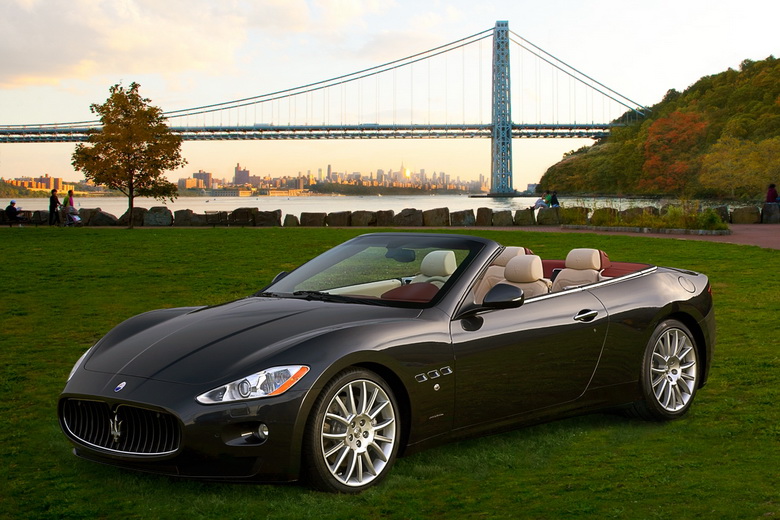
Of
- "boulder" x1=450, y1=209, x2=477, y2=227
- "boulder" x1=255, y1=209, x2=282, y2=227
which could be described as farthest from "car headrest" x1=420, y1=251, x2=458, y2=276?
"boulder" x1=255, y1=209, x2=282, y2=227

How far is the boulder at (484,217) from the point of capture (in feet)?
122

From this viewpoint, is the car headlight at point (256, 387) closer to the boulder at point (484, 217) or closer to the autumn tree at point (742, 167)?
the boulder at point (484, 217)

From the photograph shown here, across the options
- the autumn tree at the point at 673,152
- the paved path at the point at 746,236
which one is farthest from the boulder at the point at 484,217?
the autumn tree at the point at 673,152

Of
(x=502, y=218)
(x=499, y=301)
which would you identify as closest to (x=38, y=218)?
(x=502, y=218)

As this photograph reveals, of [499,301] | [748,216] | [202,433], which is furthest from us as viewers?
[748,216]

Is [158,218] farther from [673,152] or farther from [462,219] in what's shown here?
[673,152]

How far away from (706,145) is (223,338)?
9066 centimetres

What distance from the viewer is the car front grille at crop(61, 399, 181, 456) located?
4336 millimetres

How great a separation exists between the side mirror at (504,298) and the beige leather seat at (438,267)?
1.65ft

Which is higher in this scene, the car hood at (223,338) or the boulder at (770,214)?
the boulder at (770,214)

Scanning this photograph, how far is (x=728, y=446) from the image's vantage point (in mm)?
5410

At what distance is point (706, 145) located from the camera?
293 feet

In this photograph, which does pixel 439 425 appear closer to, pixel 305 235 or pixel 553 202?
pixel 305 235

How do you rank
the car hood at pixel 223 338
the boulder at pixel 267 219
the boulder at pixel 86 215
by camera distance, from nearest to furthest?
1. the car hood at pixel 223 338
2. the boulder at pixel 267 219
3. the boulder at pixel 86 215
